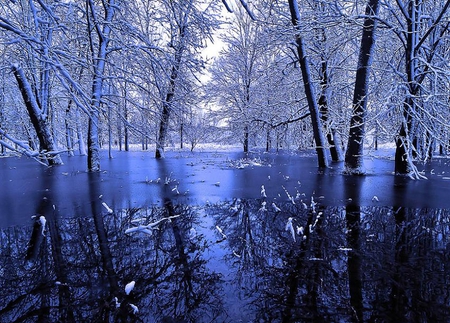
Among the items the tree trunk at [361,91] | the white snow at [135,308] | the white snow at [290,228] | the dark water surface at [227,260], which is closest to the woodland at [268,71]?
the tree trunk at [361,91]

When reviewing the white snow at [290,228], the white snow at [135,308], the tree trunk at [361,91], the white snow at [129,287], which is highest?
the tree trunk at [361,91]

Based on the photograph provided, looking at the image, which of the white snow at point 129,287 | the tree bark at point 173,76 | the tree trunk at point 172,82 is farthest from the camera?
the tree trunk at point 172,82

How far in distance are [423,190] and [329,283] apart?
225 inches

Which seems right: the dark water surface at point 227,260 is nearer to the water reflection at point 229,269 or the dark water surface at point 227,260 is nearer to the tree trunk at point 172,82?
the water reflection at point 229,269

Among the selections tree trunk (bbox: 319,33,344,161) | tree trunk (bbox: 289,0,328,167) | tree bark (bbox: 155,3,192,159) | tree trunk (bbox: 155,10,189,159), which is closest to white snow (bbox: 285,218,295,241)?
tree bark (bbox: 155,3,192,159)

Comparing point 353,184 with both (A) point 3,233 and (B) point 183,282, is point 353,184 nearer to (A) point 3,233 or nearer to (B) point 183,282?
(B) point 183,282

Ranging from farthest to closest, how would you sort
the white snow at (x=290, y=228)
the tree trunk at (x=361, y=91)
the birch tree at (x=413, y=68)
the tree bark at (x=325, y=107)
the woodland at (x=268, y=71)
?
the tree bark at (x=325, y=107) → the tree trunk at (x=361, y=91) → the birch tree at (x=413, y=68) → the woodland at (x=268, y=71) → the white snow at (x=290, y=228)

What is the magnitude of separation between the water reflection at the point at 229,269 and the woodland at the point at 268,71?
1316 millimetres

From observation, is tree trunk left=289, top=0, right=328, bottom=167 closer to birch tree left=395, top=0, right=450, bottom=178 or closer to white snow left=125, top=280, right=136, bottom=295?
birch tree left=395, top=0, right=450, bottom=178

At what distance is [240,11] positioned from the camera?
2175 cm

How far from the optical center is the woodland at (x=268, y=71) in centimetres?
586

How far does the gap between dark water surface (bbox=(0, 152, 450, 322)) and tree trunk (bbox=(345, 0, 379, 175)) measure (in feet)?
11.8

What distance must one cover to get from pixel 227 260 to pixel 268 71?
14840mm

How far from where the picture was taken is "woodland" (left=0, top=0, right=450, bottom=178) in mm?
5855
